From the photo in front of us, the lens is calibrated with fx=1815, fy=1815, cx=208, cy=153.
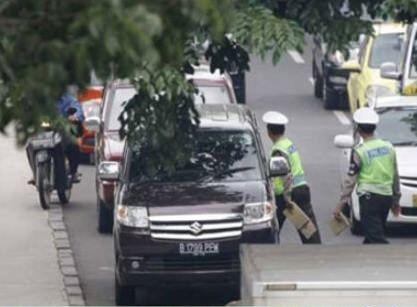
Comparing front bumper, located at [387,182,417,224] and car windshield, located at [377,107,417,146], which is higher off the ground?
car windshield, located at [377,107,417,146]

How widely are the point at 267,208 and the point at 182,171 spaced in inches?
41.7

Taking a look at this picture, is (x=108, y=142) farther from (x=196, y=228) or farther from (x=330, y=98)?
(x=330, y=98)

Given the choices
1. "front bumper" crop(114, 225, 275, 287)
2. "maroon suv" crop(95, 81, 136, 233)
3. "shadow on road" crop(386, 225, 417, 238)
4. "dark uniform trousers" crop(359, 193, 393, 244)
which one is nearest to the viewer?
"front bumper" crop(114, 225, 275, 287)

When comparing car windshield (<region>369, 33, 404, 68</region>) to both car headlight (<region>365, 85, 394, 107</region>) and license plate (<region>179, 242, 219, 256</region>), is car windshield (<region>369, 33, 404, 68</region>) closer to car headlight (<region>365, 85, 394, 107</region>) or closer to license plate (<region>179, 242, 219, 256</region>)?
car headlight (<region>365, 85, 394, 107</region>)

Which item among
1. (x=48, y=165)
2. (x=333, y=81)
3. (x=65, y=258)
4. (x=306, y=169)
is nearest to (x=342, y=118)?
(x=333, y=81)

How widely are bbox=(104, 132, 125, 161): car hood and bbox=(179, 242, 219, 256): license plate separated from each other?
409cm

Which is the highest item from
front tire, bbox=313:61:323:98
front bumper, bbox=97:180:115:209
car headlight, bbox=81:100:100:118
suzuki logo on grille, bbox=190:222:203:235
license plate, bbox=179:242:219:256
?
suzuki logo on grille, bbox=190:222:203:235

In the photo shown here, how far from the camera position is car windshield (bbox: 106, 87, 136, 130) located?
2181 cm

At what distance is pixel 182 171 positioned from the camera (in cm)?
1764

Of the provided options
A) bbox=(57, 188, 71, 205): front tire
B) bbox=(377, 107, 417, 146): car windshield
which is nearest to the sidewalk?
bbox=(57, 188, 71, 205): front tire

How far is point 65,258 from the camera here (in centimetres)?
1977

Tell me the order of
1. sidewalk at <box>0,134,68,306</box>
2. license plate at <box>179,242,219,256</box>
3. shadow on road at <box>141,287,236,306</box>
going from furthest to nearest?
sidewalk at <box>0,134,68,306</box>, shadow on road at <box>141,287,236,306</box>, license plate at <box>179,242,219,256</box>

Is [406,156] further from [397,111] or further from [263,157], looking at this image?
[263,157]

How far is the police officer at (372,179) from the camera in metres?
17.8
